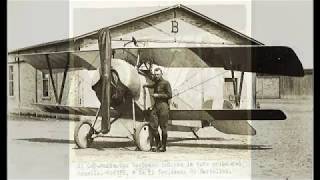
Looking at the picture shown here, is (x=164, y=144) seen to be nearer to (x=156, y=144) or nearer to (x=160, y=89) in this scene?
(x=156, y=144)

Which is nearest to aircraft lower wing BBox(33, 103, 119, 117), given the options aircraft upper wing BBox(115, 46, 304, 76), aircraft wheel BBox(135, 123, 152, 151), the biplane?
the biplane

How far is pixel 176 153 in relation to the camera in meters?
1.74

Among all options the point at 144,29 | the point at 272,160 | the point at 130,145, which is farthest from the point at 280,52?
the point at 130,145

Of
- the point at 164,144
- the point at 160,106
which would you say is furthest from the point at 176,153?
the point at 160,106

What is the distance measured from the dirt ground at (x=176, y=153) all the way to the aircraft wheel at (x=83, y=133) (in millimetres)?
23

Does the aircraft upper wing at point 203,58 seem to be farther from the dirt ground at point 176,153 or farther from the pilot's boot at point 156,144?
the pilot's boot at point 156,144

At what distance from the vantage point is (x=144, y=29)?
5.72 ft

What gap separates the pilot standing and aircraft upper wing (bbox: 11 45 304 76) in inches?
2.7

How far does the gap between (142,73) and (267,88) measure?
0.49 meters

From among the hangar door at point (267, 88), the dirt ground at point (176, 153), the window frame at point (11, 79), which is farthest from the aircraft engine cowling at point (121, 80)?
the hangar door at point (267, 88)

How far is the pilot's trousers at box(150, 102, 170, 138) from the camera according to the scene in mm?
1746

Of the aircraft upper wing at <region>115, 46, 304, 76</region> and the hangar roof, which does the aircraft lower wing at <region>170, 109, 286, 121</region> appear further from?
the hangar roof
